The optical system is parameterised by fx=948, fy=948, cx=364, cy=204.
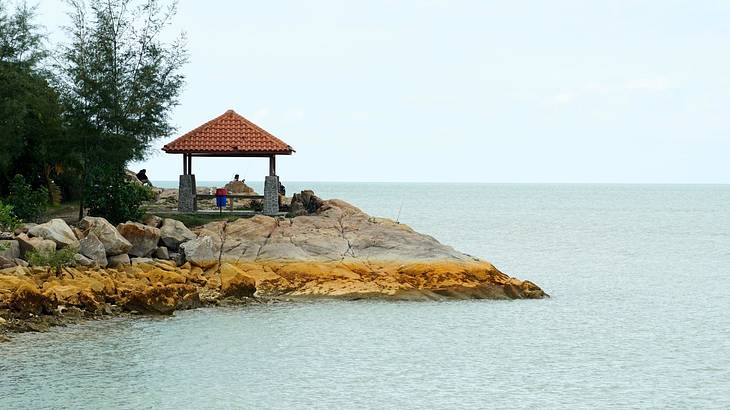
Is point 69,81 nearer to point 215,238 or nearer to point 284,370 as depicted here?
point 215,238

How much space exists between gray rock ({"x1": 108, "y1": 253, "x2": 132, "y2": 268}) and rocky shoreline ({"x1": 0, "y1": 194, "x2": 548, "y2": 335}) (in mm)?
35

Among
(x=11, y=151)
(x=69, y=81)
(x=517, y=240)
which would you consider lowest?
(x=517, y=240)

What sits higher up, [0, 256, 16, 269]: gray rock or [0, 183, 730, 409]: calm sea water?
[0, 256, 16, 269]: gray rock

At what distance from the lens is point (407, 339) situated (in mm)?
28484

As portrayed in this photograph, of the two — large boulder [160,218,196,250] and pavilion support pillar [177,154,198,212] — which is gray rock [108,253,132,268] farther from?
pavilion support pillar [177,154,198,212]

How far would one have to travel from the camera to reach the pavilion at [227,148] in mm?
42219

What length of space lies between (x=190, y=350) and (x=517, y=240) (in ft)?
173

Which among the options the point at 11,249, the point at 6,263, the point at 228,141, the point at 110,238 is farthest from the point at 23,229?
the point at 228,141

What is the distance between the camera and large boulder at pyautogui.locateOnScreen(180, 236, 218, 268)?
113ft

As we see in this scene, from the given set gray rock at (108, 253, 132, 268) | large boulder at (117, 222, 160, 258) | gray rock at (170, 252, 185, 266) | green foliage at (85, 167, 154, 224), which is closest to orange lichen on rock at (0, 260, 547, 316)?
gray rock at (108, 253, 132, 268)

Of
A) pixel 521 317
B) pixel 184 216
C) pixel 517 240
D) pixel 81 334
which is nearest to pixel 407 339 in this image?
pixel 521 317

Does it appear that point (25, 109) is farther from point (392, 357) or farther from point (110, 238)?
point (392, 357)

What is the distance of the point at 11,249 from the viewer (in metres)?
31.3

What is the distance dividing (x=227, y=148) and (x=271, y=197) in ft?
9.60
